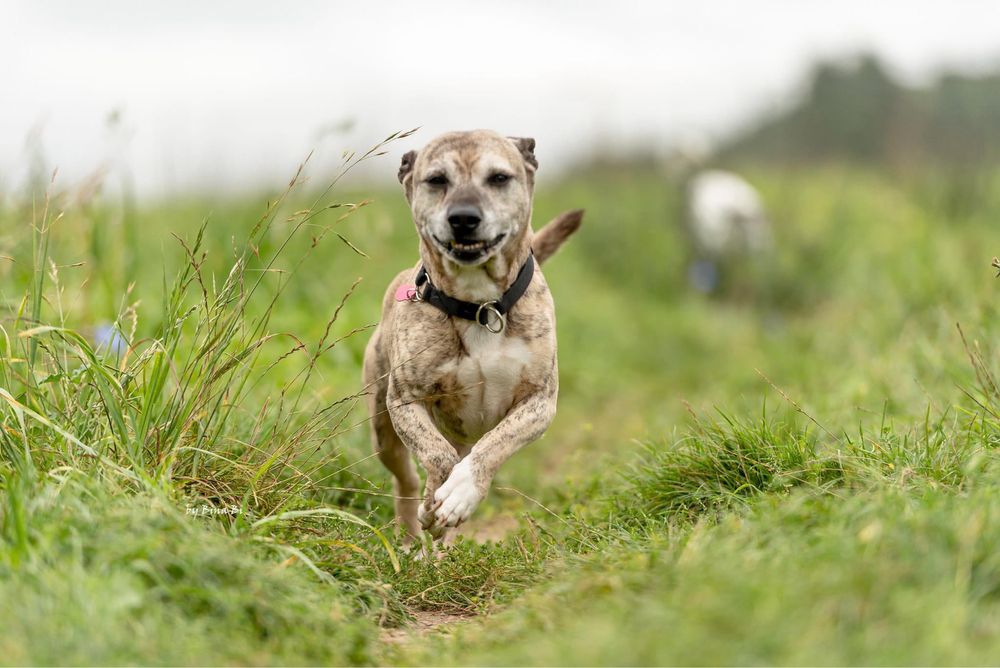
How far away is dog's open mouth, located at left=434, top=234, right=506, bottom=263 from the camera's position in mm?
4117

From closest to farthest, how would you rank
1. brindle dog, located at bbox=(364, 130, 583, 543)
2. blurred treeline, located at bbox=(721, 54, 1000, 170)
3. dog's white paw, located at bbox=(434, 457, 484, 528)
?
dog's white paw, located at bbox=(434, 457, 484, 528) → brindle dog, located at bbox=(364, 130, 583, 543) → blurred treeline, located at bbox=(721, 54, 1000, 170)

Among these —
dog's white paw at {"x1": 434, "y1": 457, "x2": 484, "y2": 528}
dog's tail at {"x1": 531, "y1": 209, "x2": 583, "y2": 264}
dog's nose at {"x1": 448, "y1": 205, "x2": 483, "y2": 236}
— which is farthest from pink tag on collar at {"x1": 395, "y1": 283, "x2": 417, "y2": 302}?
dog's white paw at {"x1": 434, "y1": 457, "x2": 484, "y2": 528}

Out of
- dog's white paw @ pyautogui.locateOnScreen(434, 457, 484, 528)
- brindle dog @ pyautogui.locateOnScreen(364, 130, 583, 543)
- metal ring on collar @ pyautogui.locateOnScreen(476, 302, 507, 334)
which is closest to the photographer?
dog's white paw @ pyautogui.locateOnScreen(434, 457, 484, 528)

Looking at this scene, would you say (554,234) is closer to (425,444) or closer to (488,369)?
(488,369)

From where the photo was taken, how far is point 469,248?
13.5 feet

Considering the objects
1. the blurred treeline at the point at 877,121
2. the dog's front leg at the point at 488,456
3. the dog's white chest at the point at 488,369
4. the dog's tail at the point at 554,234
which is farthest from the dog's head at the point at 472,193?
the blurred treeline at the point at 877,121

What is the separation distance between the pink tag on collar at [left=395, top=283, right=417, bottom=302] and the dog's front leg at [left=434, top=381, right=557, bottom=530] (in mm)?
650

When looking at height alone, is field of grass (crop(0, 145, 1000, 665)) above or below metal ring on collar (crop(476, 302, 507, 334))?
below

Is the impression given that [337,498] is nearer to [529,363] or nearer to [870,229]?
[529,363]

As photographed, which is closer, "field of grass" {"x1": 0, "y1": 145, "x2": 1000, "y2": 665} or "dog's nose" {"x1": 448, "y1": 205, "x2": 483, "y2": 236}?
"field of grass" {"x1": 0, "y1": 145, "x2": 1000, "y2": 665}

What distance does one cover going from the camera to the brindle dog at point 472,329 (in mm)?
4148

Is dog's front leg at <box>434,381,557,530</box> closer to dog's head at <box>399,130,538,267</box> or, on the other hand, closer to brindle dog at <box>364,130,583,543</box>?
brindle dog at <box>364,130,583,543</box>

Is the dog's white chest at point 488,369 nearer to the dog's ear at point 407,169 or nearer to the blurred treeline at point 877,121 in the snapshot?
the dog's ear at point 407,169

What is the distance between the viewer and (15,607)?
103 inches
